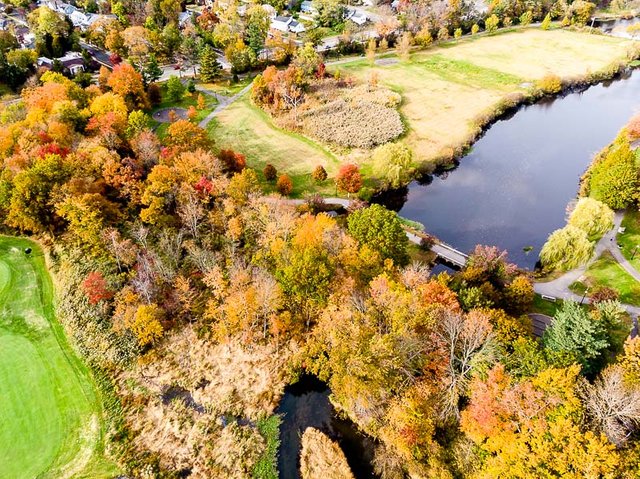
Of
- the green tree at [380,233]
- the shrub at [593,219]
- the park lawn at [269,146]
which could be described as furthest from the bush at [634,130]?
the green tree at [380,233]

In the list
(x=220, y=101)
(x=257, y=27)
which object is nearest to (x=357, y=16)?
(x=257, y=27)

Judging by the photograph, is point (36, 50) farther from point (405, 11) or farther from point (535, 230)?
point (535, 230)

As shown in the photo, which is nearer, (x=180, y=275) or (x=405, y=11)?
(x=180, y=275)

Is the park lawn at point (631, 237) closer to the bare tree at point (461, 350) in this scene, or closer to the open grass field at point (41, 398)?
the bare tree at point (461, 350)

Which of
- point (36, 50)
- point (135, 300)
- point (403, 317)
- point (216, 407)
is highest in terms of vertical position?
point (36, 50)

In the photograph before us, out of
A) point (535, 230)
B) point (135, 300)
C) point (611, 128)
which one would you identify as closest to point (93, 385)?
point (135, 300)

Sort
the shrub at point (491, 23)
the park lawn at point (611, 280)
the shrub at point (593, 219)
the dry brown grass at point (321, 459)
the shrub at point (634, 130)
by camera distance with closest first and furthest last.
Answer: the dry brown grass at point (321, 459) < the park lawn at point (611, 280) < the shrub at point (593, 219) < the shrub at point (634, 130) < the shrub at point (491, 23)

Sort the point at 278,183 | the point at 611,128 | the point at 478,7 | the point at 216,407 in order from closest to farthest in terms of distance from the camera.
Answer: the point at 216,407 → the point at 278,183 → the point at 611,128 → the point at 478,7
